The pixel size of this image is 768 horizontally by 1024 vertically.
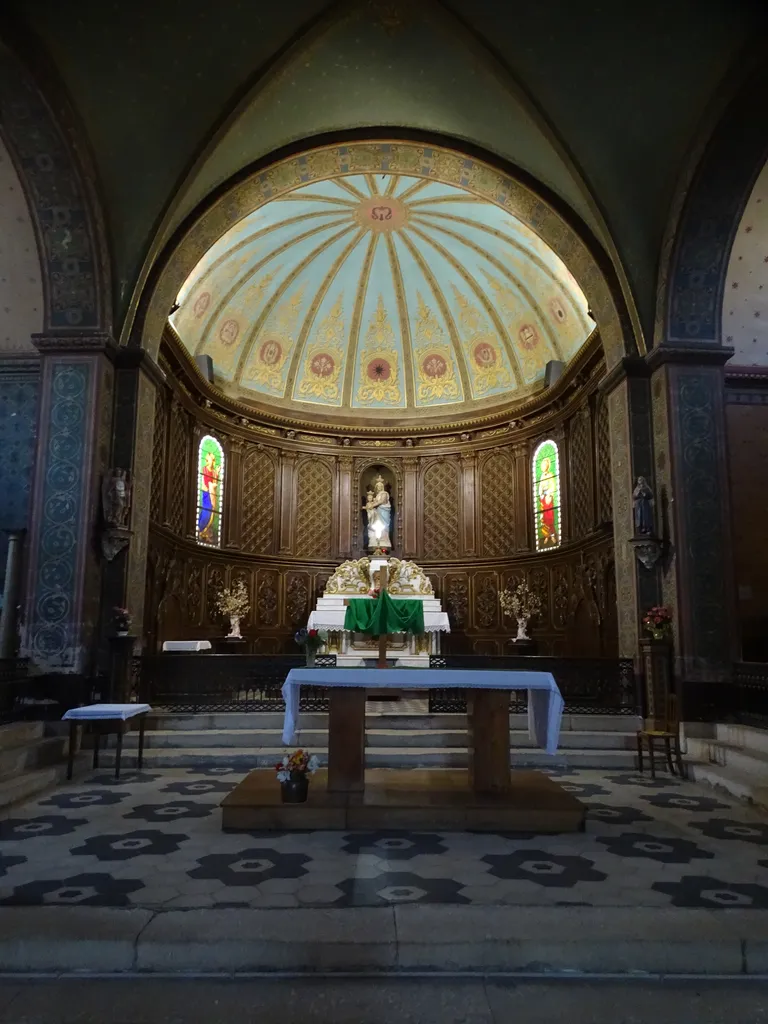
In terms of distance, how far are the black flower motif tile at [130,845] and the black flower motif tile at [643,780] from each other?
521 cm

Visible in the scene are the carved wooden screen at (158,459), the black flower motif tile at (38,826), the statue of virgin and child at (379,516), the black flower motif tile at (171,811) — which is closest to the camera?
the black flower motif tile at (38,826)

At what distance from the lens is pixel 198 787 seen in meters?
8.08

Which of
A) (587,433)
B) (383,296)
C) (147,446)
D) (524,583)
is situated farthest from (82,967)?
(383,296)

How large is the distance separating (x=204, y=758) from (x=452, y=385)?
541 inches

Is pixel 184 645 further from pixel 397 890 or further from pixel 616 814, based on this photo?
pixel 397 890

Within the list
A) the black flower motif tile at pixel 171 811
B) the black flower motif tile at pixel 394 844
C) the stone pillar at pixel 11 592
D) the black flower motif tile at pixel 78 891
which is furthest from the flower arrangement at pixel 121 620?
the black flower motif tile at pixel 78 891

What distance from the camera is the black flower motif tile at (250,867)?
4895 mm

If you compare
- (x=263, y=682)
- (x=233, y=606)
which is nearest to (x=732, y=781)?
(x=263, y=682)

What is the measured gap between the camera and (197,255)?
12.9 metres

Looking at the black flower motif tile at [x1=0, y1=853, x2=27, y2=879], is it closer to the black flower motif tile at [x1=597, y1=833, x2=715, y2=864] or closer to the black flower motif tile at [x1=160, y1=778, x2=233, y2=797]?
the black flower motif tile at [x1=160, y1=778, x2=233, y2=797]

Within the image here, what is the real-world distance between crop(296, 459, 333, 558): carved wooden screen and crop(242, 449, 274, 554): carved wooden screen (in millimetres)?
836

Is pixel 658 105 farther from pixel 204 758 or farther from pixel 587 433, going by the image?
pixel 204 758

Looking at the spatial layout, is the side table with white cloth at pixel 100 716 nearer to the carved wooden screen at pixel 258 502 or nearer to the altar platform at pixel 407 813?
the altar platform at pixel 407 813

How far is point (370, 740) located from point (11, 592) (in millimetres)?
5765
